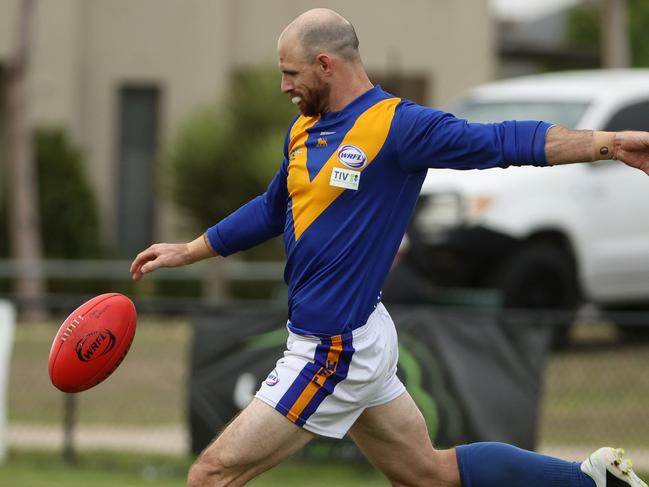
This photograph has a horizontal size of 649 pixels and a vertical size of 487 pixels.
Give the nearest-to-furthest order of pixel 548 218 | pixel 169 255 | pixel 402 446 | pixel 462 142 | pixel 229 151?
pixel 462 142
pixel 402 446
pixel 169 255
pixel 548 218
pixel 229 151

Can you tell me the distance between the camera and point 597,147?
500cm

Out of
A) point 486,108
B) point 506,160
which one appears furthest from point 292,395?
point 486,108

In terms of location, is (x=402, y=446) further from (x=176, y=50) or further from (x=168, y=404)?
(x=176, y=50)

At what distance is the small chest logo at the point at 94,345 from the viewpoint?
5.77 meters

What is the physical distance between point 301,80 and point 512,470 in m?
1.72

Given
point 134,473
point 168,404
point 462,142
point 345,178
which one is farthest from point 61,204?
point 462,142

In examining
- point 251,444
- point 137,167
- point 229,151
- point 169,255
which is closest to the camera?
point 251,444

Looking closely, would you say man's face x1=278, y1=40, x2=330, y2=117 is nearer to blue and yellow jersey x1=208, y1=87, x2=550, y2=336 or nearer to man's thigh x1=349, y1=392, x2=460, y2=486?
blue and yellow jersey x1=208, y1=87, x2=550, y2=336

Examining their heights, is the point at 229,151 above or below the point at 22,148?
below

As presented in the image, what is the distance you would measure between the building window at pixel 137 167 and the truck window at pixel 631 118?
1224 cm

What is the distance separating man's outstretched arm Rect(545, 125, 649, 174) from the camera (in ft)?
16.3

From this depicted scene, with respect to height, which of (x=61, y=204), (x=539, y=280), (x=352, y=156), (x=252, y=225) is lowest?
(x=61, y=204)

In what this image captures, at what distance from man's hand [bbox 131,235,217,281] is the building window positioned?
19.0m

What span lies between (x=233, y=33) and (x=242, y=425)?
20.7m
